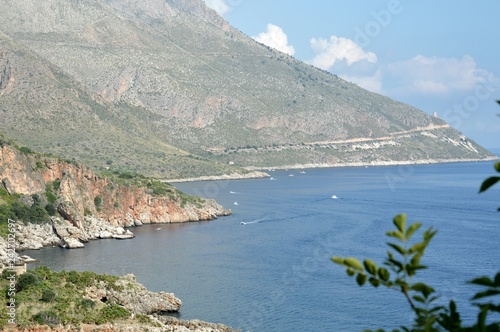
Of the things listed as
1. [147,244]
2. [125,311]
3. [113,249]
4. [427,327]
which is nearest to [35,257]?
[113,249]

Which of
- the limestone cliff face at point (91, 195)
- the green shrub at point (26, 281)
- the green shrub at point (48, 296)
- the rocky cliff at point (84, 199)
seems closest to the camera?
the green shrub at point (48, 296)

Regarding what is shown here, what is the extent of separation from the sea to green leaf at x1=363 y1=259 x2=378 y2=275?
137 ft

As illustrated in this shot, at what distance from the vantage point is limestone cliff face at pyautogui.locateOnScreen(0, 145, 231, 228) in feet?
297

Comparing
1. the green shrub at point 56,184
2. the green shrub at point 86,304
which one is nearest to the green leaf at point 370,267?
the green shrub at point 86,304

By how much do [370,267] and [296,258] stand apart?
221 feet

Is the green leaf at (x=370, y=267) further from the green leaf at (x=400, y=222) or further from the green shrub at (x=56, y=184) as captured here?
the green shrub at (x=56, y=184)

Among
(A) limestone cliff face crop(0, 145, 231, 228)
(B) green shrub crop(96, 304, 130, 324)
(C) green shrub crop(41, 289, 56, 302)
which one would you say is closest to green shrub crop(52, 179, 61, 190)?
(A) limestone cliff face crop(0, 145, 231, 228)

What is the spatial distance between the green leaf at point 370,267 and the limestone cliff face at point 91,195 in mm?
84618

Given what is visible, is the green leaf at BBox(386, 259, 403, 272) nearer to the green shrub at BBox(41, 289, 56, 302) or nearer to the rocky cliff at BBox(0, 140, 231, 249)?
the green shrub at BBox(41, 289, 56, 302)

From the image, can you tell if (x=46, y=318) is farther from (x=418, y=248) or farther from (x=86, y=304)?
(x=418, y=248)

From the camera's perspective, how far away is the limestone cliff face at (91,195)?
90.6 m

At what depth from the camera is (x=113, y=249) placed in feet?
271

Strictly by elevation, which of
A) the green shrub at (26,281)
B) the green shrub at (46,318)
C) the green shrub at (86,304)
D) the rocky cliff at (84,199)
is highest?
the rocky cliff at (84,199)

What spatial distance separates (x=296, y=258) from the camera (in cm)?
7444
